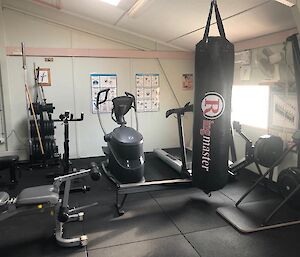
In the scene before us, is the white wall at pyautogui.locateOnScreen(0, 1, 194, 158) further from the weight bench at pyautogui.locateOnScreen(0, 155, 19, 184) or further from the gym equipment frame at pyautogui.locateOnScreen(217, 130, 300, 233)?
the gym equipment frame at pyautogui.locateOnScreen(217, 130, 300, 233)

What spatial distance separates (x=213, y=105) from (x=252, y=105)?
2.15 m

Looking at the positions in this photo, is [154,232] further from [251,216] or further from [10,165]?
[10,165]

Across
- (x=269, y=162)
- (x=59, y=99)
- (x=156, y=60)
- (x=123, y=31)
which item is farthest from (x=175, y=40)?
(x=269, y=162)

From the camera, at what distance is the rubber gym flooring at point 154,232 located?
265 centimetres

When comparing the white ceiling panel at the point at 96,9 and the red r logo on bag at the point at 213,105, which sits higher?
the white ceiling panel at the point at 96,9

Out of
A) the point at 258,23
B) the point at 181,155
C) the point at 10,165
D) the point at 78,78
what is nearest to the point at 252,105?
the point at 258,23

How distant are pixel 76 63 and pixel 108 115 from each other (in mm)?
1234

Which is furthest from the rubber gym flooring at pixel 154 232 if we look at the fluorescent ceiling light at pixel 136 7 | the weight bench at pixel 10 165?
the fluorescent ceiling light at pixel 136 7

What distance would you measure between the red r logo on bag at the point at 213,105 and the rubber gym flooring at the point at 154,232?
1.24 metres

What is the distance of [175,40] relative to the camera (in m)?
5.61

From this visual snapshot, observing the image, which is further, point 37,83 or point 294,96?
point 37,83

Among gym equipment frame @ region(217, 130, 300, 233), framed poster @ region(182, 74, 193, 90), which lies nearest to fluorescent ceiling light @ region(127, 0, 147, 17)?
framed poster @ region(182, 74, 193, 90)

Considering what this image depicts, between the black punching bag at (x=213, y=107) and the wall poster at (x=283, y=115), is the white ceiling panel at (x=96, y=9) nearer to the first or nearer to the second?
the black punching bag at (x=213, y=107)

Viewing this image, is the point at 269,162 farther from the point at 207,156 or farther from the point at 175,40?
the point at 175,40
